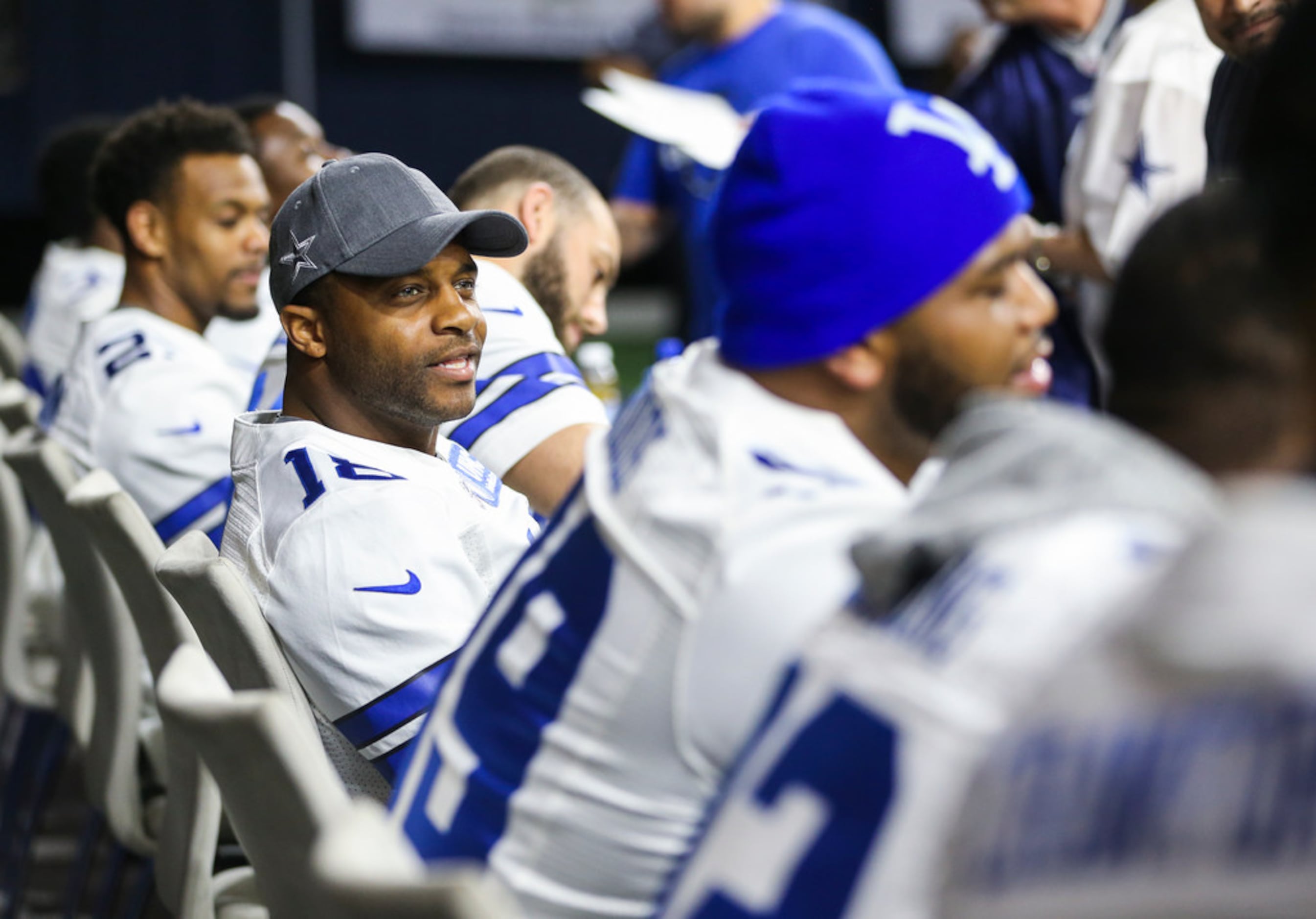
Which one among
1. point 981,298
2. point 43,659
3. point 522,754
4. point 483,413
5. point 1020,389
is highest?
point 981,298

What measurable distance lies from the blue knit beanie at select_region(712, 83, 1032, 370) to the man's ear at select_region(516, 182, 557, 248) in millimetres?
1351

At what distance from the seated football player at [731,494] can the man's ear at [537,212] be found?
4.29 feet

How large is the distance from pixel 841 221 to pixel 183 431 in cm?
165

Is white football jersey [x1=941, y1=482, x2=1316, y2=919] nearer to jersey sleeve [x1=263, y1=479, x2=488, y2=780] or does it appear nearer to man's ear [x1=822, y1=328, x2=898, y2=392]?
man's ear [x1=822, y1=328, x2=898, y2=392]

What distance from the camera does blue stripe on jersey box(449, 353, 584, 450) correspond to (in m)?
2.31

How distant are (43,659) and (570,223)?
1440 mm

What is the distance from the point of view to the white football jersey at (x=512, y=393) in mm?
2293

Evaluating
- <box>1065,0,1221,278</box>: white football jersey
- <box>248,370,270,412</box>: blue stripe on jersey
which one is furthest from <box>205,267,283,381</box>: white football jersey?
<box>1065,0,1221,278</box>: white football jersey

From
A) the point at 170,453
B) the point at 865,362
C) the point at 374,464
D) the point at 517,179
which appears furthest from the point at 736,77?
the point at 865,362

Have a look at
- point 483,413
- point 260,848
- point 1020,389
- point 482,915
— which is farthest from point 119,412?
point 482,915

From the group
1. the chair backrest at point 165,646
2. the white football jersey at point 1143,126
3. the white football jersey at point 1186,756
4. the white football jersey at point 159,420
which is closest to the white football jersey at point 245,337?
the white football jersey at point 159,420

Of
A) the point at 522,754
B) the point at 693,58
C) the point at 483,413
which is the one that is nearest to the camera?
the point at 522,754

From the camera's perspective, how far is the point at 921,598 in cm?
78

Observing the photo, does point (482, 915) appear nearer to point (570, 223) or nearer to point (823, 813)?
point (823, 813)
